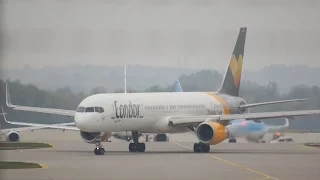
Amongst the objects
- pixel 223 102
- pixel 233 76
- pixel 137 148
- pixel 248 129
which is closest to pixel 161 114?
pixel 137 148

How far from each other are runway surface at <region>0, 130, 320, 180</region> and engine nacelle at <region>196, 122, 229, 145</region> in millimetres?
878

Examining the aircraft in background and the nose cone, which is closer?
the nose cone

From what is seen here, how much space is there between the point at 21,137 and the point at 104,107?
2324 centimetres

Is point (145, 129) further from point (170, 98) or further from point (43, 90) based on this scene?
point (43, 90)

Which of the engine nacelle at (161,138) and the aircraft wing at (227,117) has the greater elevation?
the aircraft wing at (227,117)

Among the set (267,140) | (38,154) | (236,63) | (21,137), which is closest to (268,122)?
(267,140)

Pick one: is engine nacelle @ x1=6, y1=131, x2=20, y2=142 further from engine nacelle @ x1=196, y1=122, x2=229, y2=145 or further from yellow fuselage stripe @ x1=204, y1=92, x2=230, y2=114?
engine nacelle @ x1=196, y1=122, x2=229, y2=145

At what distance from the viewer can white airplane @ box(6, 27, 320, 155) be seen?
5375cm

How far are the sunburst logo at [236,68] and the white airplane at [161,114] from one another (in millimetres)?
137

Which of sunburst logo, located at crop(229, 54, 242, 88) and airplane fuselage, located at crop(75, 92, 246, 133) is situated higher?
sunburst logo, located at crop(229, 54, 242, 88)

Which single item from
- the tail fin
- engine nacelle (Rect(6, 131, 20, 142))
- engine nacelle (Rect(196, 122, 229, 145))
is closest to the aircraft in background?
the tail fin

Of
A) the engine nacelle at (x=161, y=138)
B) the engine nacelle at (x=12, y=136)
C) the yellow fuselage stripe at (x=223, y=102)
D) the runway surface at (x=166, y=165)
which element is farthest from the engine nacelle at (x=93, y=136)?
the engine nacelle at (x=161, y=138)

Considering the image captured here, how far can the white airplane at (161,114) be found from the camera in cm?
5375

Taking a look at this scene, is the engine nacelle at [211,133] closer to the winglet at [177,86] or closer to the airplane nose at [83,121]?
the airplane nose at [83,121]
